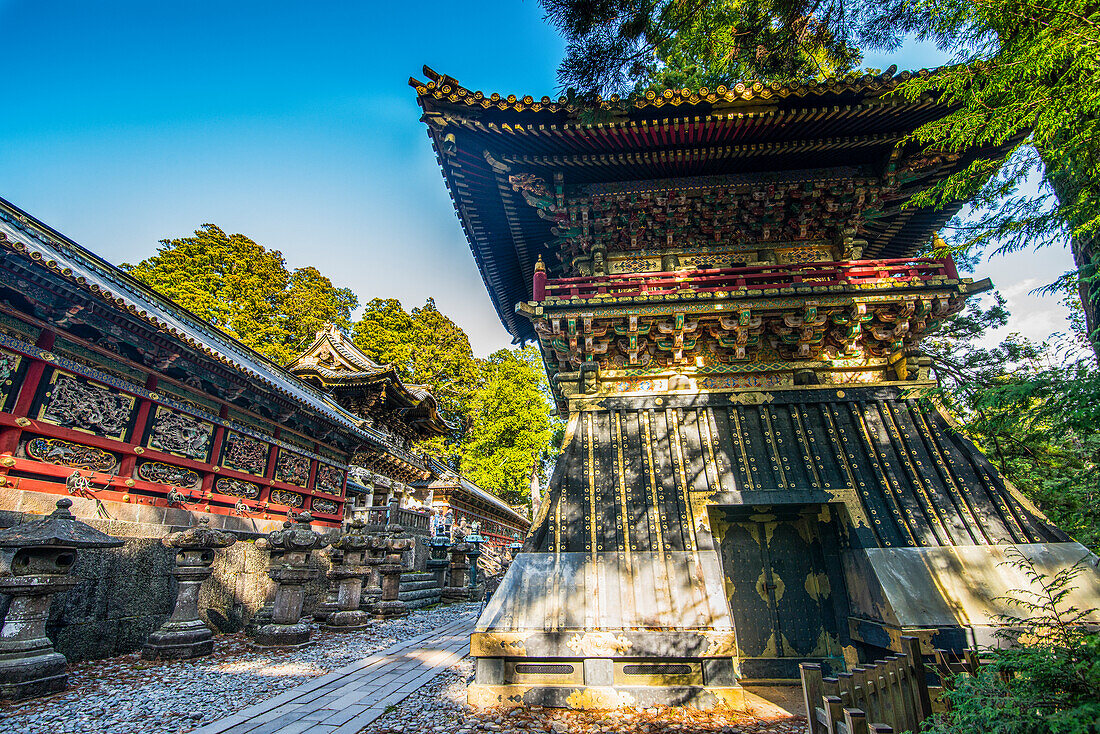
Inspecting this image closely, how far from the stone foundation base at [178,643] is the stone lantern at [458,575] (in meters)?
9.34

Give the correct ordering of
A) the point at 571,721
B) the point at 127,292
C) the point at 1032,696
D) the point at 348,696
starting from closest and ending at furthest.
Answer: the point at 1032,696, the point at 571,721, the point at 348,696, the point at 127,292

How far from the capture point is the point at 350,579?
10.1 meters

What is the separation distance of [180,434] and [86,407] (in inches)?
72.0

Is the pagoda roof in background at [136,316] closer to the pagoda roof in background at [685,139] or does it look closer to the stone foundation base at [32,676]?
the stone foundation base at [32,676]

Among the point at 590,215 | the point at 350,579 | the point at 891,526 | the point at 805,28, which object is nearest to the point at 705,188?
the point at 590,215

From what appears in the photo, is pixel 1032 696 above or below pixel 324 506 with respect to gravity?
below

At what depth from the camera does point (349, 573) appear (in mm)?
10062

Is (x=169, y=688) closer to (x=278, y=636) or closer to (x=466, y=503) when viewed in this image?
(x=278, y=636)

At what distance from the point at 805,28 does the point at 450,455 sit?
28905 millimetres

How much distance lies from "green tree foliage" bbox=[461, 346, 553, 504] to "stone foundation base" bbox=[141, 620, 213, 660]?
21.1 m

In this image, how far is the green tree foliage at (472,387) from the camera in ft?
92.9

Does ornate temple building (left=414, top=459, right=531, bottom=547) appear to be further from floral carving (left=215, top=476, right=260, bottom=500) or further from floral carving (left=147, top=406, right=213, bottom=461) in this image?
floral carving (left=147, top=406, right=213, bottom=461)

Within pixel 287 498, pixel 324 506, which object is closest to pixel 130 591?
pixel 287 498

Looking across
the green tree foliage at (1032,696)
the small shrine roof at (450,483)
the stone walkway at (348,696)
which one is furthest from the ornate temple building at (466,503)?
the green tree foliage at (1032,696)
